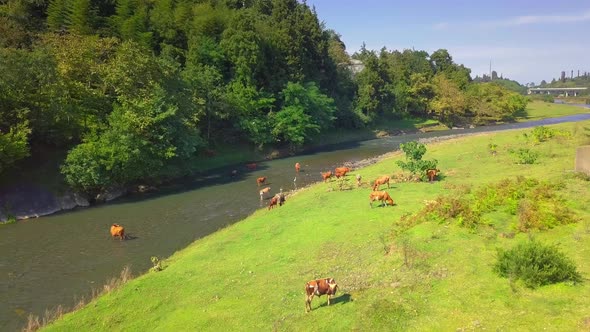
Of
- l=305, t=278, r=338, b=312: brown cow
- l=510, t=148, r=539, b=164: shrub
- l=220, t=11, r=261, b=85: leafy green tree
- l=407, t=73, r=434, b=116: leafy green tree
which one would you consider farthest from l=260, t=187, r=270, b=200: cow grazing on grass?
l=407, t=73, r=434, b=116: leafy green tree

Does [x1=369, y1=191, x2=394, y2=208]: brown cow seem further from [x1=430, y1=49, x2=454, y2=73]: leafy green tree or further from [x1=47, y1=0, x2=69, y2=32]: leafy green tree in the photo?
[x1=430, y1=49, x2=454, y2=73]: leafy green tree

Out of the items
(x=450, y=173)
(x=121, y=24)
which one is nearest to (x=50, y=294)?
(x=450, y=173)

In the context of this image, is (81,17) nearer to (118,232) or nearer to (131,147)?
(131,147)

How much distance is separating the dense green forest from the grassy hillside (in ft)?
62.7

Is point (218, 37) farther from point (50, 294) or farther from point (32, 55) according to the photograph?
point (50, 294)

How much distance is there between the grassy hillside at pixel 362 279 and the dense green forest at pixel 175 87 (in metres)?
19.1

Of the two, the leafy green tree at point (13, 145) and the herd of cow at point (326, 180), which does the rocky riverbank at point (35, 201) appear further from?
the herd of cow at point (326, 180)

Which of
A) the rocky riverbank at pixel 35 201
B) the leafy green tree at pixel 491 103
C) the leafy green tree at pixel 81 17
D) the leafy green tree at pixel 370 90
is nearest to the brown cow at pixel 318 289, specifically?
the rocky riverbank at pixel 35 201

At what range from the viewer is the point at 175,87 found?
49.2m

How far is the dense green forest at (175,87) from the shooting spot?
37188mm

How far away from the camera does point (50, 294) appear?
19547 millimetres

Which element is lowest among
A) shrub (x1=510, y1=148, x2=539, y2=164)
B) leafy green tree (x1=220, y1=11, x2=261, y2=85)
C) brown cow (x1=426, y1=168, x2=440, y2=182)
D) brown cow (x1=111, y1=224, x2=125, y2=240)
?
brown cow (x1=111, y1=224, x2=125, y2=240)

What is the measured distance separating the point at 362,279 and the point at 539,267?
223 inches

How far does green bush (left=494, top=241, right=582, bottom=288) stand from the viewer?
12734 mm
